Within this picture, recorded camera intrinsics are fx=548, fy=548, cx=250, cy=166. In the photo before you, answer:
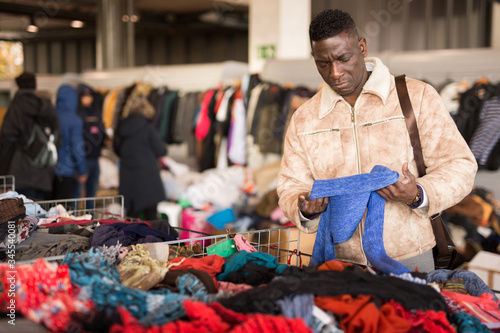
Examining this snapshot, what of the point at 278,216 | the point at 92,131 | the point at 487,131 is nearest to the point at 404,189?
the point at 278,216

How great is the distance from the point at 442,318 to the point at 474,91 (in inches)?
160

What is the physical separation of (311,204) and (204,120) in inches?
217

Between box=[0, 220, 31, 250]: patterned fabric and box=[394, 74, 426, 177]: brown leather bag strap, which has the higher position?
box=[394, 74, 426, 177]: brown leather bag strap

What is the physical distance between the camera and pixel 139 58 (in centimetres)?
2361

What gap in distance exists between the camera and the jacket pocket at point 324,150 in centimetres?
220

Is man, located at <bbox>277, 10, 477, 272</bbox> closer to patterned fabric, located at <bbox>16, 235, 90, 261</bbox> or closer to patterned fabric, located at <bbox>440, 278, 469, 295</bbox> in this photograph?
patterned fabric, located at <bbox>440, 278, 469, 295</bbox>

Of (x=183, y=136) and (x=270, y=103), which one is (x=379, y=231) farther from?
(x=183, y=136)

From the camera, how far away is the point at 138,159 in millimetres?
5426

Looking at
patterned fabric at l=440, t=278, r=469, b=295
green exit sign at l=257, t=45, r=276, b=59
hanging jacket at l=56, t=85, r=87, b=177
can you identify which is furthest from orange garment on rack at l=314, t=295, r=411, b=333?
green exit sign at l=257, t=45, r=276, b=59

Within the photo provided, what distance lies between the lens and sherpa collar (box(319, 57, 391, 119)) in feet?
7.02

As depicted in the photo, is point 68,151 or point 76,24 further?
point 76,24

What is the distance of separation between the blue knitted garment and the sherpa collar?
35 centimetres

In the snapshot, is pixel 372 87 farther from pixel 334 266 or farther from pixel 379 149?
Result: pixel 334 266

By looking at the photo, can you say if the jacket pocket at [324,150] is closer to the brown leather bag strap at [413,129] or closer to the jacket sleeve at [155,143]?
the brown leather bag strap at [413,129]
